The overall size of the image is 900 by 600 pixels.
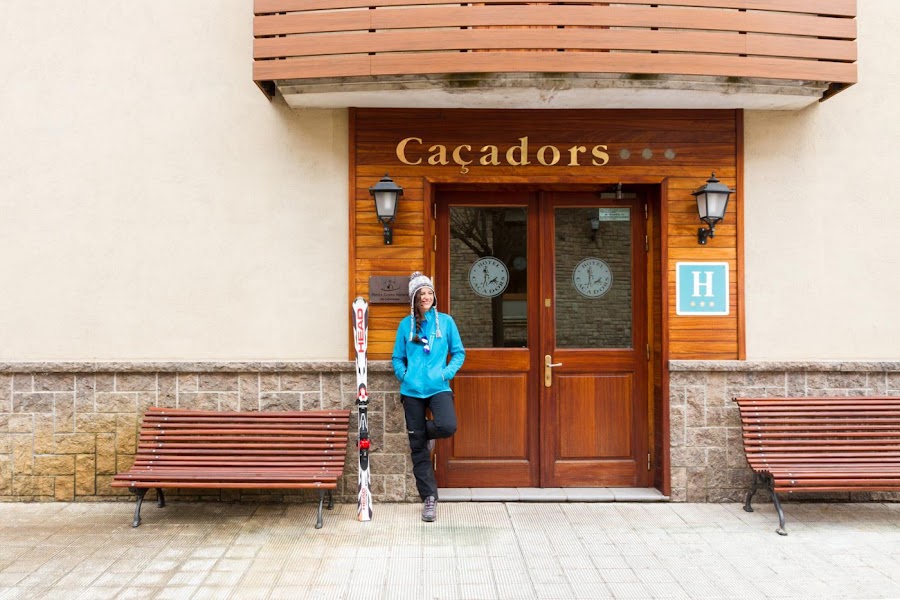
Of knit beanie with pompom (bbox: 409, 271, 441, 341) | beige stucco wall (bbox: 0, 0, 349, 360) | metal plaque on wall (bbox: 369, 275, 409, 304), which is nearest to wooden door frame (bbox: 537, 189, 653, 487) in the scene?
knit beanie with pompom (bbox: 409, 271, 441, 341)

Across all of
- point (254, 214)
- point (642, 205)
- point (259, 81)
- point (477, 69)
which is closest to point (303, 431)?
point (254, 214)

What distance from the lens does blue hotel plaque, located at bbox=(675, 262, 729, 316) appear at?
5477 millimetres

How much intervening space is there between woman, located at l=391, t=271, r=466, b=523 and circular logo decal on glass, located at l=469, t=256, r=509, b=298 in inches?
28.6

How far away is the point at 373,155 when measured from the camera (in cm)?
546

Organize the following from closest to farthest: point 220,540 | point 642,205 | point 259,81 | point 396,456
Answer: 1. point 220,540
2. point 259,81
3. point 396,456
4. point 642,205

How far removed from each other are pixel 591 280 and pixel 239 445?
333 centimetres

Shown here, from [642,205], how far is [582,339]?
1334 mm

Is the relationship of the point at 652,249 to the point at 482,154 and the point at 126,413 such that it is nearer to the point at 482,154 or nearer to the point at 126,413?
the point at 482,154

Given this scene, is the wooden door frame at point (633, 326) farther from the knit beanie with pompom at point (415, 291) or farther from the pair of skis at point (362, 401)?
the pair of skis at point (362, 401)

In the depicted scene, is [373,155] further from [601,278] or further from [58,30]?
[58,30]

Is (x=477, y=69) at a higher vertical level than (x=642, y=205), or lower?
higher

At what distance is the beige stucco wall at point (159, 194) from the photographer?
17.9 feet

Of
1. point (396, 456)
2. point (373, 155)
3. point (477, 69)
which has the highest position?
point (477, 69)

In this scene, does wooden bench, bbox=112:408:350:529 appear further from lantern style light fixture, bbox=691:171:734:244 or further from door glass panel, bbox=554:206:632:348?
lantern style light fixture, bbox=691:171:734:244
